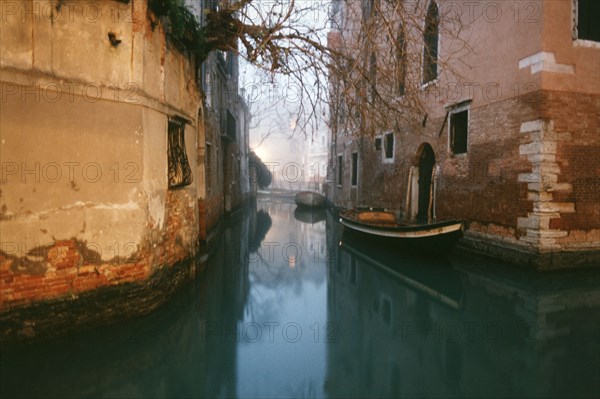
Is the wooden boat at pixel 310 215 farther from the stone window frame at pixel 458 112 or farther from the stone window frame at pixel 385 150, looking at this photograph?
the stone window frame at pixel 458 112

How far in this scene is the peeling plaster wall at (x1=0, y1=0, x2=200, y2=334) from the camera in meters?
3.48

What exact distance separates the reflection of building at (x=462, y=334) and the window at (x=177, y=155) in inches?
111

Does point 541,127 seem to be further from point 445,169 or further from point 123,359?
point 123,359

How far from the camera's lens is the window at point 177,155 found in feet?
17.1

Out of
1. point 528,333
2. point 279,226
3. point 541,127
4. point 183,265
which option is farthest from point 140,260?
point 279,226

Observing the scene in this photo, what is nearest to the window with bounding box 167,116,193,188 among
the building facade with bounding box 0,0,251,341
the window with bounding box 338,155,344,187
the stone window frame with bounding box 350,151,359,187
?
the building facade with bounding box 0,0,251,341

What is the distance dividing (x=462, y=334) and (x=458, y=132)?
583 cm

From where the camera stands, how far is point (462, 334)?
4441 mm

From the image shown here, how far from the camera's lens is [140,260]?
13.9 feet

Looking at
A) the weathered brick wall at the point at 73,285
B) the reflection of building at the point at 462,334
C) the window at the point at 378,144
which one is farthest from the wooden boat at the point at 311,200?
the weathered brick wall at the point at 73,285

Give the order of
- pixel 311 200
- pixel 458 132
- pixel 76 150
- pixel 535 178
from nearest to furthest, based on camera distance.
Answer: pixel 76 150 < pixel 535 178 < pixel 458 132 < pixel 311 200

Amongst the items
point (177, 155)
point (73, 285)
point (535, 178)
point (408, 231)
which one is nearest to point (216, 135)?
point (177, 155)

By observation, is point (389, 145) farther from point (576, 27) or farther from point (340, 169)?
point (576, 27)

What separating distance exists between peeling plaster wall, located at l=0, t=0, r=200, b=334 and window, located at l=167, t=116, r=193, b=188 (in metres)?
0.62
